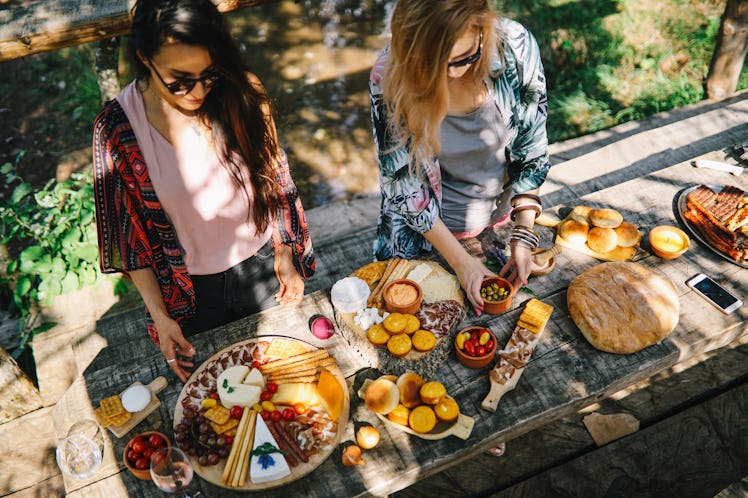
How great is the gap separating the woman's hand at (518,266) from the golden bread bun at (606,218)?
1.47 feet

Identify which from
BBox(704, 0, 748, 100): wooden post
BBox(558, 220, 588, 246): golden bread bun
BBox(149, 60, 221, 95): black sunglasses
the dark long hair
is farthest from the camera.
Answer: BBox(704, 0, 748, 100): wooden post

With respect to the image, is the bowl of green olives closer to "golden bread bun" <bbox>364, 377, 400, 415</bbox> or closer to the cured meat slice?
the cured meat slice

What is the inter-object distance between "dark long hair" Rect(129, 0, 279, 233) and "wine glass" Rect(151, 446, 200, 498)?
102 centimetres

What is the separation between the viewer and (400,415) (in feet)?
6.50

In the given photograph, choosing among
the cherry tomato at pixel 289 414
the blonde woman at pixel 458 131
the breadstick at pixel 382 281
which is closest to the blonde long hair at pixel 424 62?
the blonde woman at pixel 458 131

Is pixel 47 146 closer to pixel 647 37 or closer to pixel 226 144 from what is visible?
pixel 226 144

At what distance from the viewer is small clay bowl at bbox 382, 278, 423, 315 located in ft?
7.18

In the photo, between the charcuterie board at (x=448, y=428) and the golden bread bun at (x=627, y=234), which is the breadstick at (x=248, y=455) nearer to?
the charcuterie board at (x=448, y=428)

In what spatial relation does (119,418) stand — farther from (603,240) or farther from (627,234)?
(627,234)

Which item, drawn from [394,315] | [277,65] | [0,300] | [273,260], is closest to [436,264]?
[394,315]

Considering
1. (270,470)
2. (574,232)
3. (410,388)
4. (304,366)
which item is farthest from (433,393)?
(574,232)

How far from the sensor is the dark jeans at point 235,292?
2.41 metres

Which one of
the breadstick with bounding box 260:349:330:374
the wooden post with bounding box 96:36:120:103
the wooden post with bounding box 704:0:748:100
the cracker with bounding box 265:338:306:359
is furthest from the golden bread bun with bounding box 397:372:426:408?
the wooden post with bounding box 704:0:748:100

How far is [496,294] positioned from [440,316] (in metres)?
0.32
